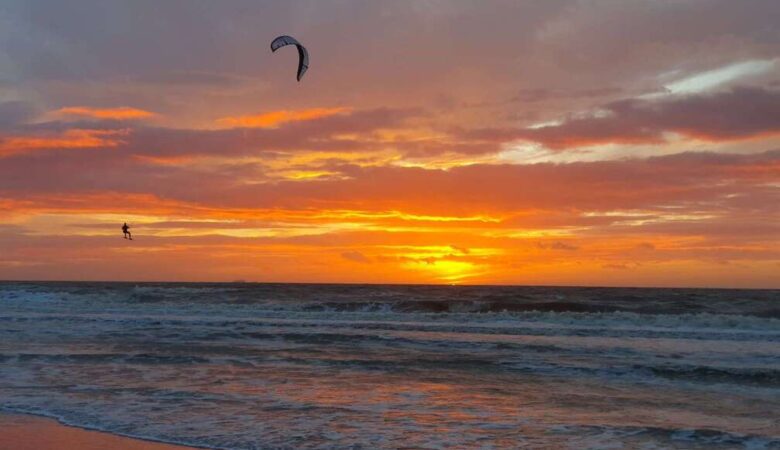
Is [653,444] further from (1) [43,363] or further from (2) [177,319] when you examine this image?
(2) [177,319]

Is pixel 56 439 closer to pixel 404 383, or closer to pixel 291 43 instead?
pixel 404 383

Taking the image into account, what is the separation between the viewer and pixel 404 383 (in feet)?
45.8

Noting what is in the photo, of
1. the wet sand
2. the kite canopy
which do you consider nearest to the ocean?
the wet sand

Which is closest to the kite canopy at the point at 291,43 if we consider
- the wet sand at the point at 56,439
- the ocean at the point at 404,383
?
the ocean at the point at 404,383

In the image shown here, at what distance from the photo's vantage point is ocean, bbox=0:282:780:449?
9.67m

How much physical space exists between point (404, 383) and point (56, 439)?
21.6 ft

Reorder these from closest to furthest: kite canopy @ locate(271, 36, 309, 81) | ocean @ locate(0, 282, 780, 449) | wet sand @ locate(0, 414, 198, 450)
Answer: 1. wet sand @ locate(0, 414, 198, 450)
2. ocean @ locate(0, 282, 780, 449)
3. kite canopy @ locate(271, 36, 309, 81)

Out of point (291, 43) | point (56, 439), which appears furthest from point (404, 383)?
point (291, 43)

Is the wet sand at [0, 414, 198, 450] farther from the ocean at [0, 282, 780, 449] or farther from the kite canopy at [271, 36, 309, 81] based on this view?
the kite canopy at [271, 36, 309, 81]

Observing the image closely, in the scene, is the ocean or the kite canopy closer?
the ocean

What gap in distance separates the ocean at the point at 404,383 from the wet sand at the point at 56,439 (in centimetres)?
29

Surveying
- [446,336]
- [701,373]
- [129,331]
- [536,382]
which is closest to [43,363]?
[129,331]

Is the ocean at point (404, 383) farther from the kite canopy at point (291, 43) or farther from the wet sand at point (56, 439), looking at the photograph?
the kite canopy at point (291, 43)

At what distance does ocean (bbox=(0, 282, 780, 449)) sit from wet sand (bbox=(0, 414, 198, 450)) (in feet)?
0.96
